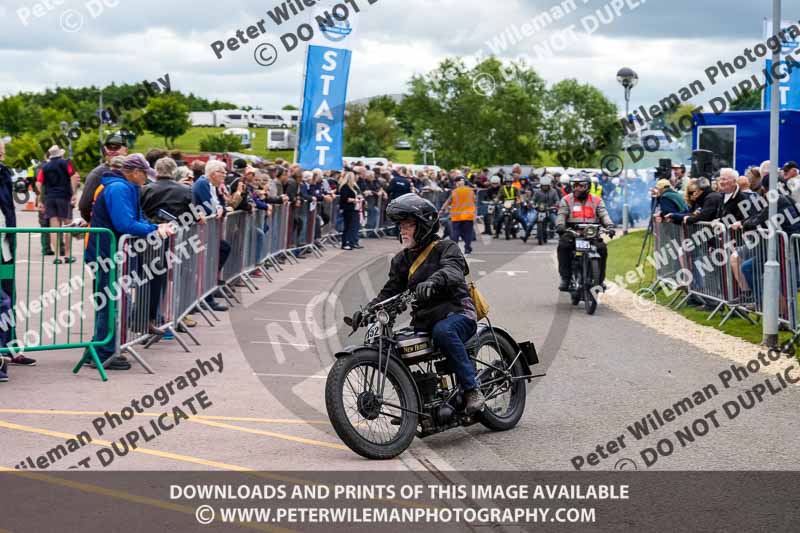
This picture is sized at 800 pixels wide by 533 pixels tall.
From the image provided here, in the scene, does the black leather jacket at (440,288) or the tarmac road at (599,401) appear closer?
the tarmac road at (599,401)

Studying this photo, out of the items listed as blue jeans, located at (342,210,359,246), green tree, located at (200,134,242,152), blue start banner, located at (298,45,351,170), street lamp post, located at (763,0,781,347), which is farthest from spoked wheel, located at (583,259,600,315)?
green tree, located at (200,134,242,152)

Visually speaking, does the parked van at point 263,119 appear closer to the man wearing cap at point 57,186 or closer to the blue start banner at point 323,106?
the blue start banner at point 323,106

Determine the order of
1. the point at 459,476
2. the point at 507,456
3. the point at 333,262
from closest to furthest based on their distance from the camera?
the point at 459,476, the point at 507,456, the point at 333,262

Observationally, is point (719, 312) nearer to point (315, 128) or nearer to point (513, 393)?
point (513, 393)

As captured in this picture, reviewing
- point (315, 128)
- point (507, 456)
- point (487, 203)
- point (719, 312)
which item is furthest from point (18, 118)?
point (507, 456)

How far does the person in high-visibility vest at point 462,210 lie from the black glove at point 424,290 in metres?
18.8

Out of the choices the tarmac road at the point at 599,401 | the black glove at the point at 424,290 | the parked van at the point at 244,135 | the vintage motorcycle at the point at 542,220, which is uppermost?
the parked van at the point at 244,135

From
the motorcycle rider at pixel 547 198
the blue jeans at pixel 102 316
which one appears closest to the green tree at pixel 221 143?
the motorcycle rider at pixel 547 198

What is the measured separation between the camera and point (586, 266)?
643 inches

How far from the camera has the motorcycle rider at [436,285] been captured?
7.54 m

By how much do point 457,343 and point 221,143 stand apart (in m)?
94.4

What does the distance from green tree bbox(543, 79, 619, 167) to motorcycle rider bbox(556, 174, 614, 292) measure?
86.2 m

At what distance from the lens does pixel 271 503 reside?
19.8 ft

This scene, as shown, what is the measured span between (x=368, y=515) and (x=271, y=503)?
56 cm
